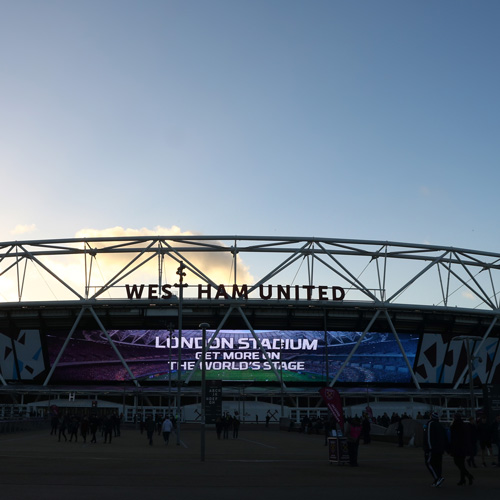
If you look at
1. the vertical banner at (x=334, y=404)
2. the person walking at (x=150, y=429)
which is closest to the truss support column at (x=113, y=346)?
the person walking at (x=150, y=429)

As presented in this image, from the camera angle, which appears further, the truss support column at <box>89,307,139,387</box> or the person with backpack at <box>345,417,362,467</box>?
the truss support column at <box>89,307,139,387</box>

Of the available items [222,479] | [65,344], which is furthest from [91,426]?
[65,344]

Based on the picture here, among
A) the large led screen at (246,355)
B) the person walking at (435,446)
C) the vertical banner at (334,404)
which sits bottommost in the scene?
the person walking at (435,446)

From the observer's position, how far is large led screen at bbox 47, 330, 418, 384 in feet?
243

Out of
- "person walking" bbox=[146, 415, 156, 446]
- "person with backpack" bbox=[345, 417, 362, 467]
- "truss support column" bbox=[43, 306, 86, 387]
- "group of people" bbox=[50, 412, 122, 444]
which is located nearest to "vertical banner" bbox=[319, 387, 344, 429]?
"person with backpack" bbox=[345, 417, 362, 467]

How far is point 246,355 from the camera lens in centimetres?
7469

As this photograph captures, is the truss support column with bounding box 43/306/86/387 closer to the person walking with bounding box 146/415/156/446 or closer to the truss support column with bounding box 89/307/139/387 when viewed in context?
the truss support column with bounding box 89/307/139/387

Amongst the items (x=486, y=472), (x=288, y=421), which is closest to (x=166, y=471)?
(x=486, y=472)

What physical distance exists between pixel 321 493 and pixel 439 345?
2551 inches

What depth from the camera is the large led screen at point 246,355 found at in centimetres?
7419

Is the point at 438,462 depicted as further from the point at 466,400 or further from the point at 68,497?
the point at 466,400

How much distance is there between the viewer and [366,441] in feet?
127

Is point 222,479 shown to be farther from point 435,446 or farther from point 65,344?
point 65,344

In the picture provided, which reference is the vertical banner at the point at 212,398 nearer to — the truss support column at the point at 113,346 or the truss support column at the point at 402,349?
the truss support column at the point at 113,346
